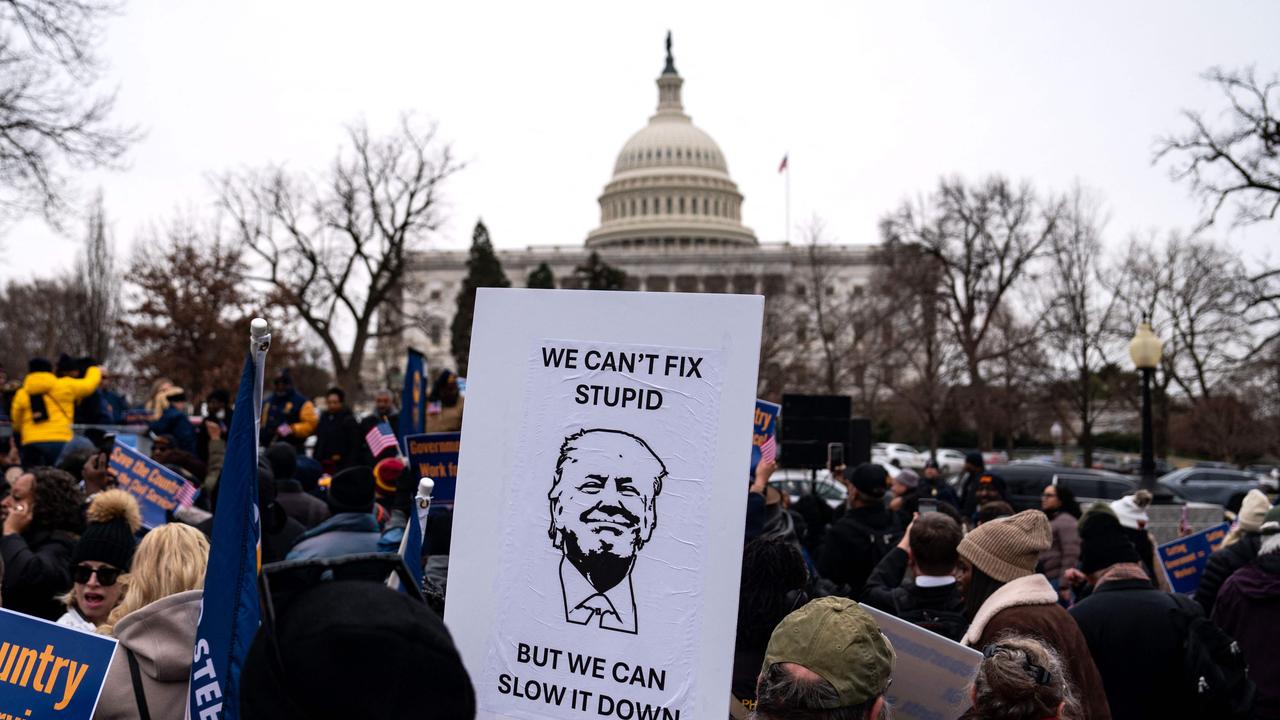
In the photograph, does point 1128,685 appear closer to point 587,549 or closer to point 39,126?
point 587,549

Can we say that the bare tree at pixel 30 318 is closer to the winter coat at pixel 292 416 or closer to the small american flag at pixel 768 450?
the winter coat at pixel 292 416

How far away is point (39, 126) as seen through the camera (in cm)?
1449

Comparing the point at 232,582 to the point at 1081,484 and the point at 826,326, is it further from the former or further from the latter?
the point at 826,326

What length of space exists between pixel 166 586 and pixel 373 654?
83.0 inches

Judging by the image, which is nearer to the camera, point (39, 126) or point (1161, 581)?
point (1161, 581)

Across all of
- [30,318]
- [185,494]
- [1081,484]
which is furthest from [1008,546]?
[30,318]

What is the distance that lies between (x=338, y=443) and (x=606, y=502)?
343 inches

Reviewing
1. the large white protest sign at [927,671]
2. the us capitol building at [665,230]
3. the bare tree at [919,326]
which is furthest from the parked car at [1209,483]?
the us capitol building at [665,230]

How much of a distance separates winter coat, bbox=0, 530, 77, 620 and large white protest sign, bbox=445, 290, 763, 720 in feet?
8.78

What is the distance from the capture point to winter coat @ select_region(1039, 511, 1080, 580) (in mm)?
7845

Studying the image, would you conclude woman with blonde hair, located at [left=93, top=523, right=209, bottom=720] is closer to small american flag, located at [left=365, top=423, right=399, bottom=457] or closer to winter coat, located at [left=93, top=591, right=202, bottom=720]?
winter coat, located at [left=93, top=591, right=202, bottom=720]

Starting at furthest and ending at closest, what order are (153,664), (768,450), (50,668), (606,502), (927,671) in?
(768,450) < (927,671) < (153,664) < (50,668) < (606,502)

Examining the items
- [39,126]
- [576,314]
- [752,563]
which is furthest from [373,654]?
[39,126]

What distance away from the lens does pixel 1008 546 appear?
394 centimetres
